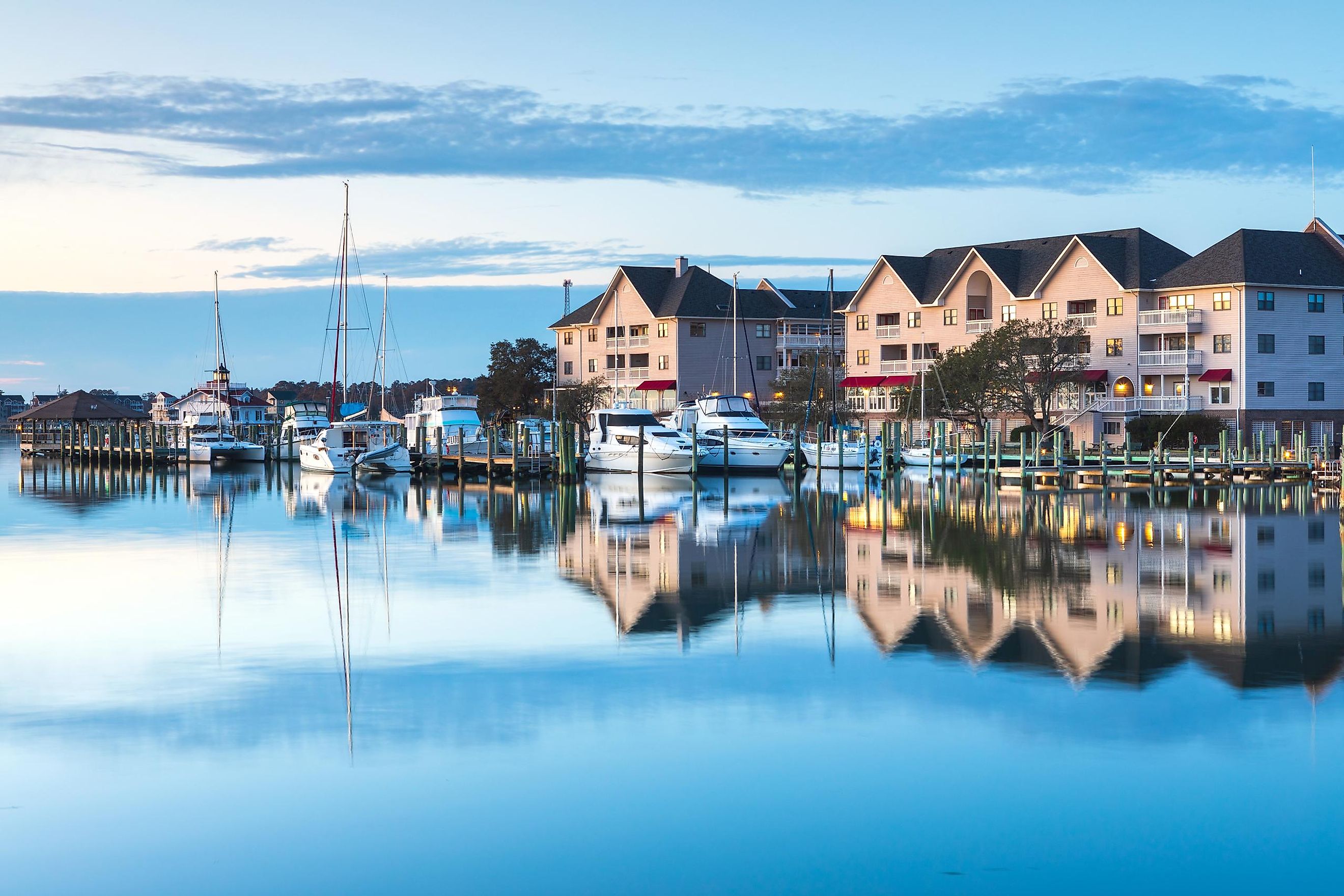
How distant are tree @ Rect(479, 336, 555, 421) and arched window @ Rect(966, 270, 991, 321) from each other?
31708mm

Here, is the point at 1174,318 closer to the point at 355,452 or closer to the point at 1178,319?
the point at 1178,319

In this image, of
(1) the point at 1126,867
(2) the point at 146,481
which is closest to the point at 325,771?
(1) the point at 1126,867

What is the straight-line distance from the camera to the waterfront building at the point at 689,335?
325 feet

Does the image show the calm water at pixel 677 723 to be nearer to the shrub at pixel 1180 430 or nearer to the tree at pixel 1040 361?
the shrub at pixel 1180 430

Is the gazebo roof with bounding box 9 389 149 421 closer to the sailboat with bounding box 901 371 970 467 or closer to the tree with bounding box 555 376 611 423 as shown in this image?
the tree with bounding box 555 376 611 423

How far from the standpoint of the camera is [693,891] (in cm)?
1024

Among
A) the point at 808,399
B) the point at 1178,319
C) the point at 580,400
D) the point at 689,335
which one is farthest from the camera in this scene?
the point at 689,335

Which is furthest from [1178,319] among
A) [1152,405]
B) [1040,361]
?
[1040,361]

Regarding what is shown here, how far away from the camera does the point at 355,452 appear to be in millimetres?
72625

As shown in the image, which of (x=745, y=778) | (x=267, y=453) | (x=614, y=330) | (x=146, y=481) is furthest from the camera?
(x=614, y=330)

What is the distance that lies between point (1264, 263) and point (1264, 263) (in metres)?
0.03

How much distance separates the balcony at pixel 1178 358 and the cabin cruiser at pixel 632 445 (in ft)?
84.1

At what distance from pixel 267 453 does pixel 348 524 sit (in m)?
48.9

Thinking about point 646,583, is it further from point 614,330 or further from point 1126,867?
point 614,330
